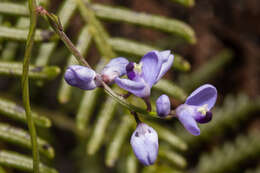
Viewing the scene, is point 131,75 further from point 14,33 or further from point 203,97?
point 14,33

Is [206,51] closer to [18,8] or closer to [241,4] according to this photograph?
[241,4]

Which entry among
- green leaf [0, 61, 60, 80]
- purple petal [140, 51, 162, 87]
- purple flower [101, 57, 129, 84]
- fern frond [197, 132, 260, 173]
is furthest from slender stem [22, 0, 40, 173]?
fern frond [197, 132, 260, 173]

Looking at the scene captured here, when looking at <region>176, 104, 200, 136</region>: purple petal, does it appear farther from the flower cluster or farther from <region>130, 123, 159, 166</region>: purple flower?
Result: <region>130, 123, 159, 166</region>: purple flower

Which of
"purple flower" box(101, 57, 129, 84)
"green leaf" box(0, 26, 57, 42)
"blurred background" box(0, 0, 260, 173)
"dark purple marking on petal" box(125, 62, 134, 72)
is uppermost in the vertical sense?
"dark purple marking on petal" box(125, 62, 134, 72)

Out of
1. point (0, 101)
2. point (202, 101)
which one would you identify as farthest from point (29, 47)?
point (0, 101)

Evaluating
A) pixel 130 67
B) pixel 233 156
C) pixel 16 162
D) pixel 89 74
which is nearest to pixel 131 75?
pixel 130 67

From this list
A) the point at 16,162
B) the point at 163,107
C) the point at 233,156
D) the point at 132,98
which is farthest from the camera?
the point at 233,156
